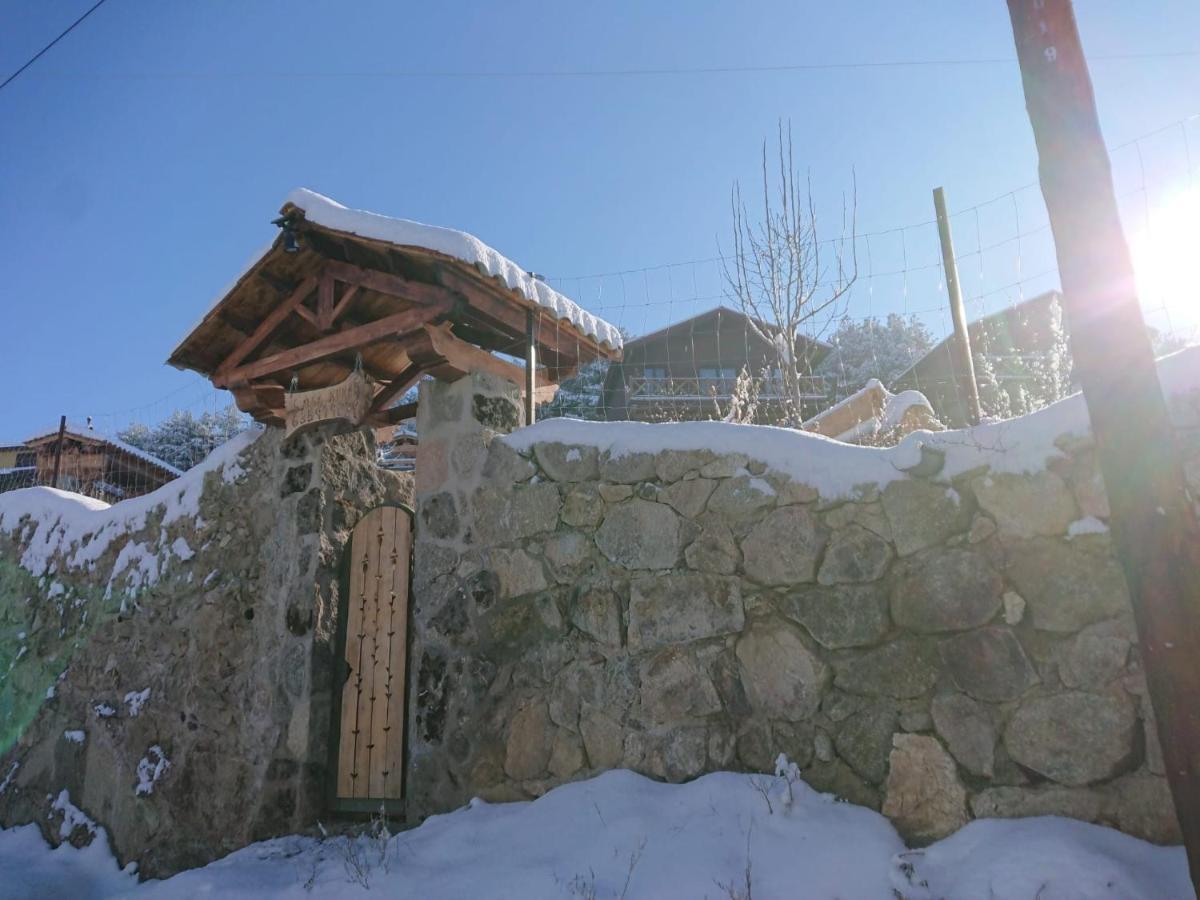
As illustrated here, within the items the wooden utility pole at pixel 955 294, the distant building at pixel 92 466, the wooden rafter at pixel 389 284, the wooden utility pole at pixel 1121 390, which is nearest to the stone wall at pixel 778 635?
the wooden rafter at pixel 389 284

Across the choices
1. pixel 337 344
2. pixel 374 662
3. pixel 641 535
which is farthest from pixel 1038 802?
pixel 337 344

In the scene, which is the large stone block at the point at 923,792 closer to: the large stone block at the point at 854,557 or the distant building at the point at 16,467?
the large stone block at the point at 854,557

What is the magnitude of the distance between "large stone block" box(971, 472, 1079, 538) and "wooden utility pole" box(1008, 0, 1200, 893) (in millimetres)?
850

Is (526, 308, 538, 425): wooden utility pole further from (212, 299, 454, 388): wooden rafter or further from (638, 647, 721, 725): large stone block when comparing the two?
(638, 647, 721, 725): large stone block

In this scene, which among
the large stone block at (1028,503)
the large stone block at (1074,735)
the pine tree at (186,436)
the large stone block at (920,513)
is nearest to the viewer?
the large stone block at (1074,735)

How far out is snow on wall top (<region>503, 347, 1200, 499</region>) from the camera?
3.15 m

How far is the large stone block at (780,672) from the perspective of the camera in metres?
3.39

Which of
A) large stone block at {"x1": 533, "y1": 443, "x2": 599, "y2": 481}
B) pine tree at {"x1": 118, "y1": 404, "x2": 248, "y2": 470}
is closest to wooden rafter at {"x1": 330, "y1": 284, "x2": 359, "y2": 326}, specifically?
large stone block at {"x1": 533, "y1": 443, "x2": 599, "y2": 481}

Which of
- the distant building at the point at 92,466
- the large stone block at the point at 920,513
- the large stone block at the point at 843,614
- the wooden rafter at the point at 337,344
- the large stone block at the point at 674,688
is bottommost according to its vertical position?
the large stone block at the point at 674,688

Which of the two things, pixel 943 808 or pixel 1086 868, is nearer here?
pixel 1086 868

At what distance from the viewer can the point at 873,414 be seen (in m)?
7.93


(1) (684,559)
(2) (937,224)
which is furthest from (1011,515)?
(2) (937,224)

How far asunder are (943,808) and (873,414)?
5.39 m

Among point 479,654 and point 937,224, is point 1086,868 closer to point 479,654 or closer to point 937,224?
point 479,654
